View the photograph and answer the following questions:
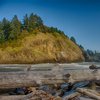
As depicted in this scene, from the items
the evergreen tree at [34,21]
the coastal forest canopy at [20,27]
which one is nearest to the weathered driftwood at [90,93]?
the coastal forest canopy at [20,27]

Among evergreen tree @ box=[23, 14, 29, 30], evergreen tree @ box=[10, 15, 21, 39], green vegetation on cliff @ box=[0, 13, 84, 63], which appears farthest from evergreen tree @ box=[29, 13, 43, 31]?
evergreen tree @ box=[10, 15, 21, 39]

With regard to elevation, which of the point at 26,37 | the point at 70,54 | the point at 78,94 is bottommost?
the point at 78,94

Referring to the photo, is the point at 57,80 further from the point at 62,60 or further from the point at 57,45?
the point at 57,45

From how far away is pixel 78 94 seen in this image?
1020 centimetres

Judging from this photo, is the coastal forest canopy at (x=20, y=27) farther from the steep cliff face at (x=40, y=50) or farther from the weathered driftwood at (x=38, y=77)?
the weathered driftwood at (x=38, y=77)

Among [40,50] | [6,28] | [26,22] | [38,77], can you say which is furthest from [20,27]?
[38,77]

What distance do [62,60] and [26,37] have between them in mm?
17682

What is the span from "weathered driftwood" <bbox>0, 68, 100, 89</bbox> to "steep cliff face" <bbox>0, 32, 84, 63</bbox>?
3682 inches

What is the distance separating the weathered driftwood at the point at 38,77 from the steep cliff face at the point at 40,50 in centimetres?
9352

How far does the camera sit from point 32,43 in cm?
11675

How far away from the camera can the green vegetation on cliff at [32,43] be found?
355ft

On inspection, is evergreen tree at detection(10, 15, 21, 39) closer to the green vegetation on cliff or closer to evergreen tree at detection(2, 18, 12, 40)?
the green vegetation on cliff

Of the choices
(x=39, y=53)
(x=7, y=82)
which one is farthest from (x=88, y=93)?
(x=39, y=53)

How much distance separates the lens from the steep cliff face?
107 m
